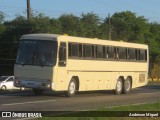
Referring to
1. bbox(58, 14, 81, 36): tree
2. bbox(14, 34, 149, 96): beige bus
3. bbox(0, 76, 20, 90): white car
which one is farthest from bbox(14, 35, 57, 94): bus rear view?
bbox(58, 14, 81, 36): tree

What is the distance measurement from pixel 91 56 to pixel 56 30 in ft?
92.7

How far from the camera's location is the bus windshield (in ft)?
85.2

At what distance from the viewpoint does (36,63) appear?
2612 centimetres

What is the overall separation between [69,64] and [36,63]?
5.38ft

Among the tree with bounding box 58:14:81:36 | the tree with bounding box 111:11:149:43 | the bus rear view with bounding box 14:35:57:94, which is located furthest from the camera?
the tree with bounding box 111:11:149:43

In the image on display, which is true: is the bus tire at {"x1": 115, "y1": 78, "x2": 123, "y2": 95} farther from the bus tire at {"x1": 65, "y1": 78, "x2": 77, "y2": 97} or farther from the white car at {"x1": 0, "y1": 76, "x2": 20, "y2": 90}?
the white car at {"x1": 0, "y1": 76, "x2": 20, "y2": 90}

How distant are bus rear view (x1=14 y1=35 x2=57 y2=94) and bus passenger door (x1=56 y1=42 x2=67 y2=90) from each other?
1.03 ft

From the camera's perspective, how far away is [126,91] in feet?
107

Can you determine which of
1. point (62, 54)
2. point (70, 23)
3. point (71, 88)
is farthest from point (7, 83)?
point (70, 23)

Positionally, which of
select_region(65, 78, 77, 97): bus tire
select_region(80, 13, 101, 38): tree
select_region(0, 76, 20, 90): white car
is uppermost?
select_region(80, 13, 101, 38): tree

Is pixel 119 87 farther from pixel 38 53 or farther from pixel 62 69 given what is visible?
pixel 38 53

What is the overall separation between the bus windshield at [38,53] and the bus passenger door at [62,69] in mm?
322

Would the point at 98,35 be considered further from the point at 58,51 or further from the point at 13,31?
the point at 58,51

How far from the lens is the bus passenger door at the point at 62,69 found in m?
26.0
